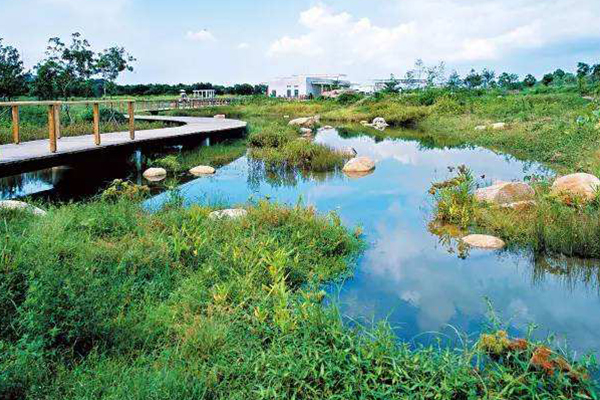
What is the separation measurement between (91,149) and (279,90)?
197 feet

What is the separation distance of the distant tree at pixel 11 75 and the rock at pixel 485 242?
16.7 m

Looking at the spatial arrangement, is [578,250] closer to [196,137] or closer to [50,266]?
[50,266]

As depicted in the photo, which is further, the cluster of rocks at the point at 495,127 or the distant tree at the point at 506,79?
the distant tree at the point at 506,79

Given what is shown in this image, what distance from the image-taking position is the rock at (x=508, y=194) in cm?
847

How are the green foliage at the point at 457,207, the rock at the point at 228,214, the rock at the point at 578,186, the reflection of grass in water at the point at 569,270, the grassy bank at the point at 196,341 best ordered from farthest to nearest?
the green foliage at the point at 457,207
the rock at the point at 578,186
the rock at the point at 228,214
the reflection of grass in water at the point at 569,270
the grassy bank at the point at 196,341

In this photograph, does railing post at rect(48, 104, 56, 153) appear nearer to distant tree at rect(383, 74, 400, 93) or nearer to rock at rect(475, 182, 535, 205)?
rock at rect(475, 182, 535, 205)

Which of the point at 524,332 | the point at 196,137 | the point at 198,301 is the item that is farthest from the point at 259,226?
the point at 196,137

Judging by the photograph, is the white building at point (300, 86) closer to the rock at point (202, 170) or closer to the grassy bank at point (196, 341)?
the rock at point (202, 170)

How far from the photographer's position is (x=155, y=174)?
39.4ft

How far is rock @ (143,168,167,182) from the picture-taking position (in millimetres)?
11836

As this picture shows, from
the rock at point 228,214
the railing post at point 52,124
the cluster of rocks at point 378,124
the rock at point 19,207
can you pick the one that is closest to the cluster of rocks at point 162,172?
the railing post at point 52,124

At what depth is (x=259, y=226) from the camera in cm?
665

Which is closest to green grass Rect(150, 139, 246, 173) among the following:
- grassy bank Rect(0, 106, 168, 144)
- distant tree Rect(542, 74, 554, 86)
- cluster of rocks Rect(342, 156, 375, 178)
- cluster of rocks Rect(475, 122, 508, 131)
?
grassy bank Rect(0, 106, 168, 144)

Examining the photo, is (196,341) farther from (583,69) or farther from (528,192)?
(583,69)
